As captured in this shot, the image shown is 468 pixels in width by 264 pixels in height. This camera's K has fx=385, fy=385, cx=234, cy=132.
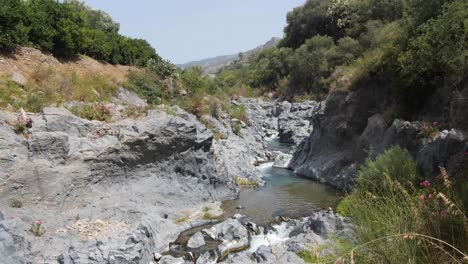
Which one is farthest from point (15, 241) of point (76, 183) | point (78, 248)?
point (76, 183)

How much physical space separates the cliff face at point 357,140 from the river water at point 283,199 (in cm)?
91

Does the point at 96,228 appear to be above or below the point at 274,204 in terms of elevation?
above

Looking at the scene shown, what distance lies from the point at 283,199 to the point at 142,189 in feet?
19.3

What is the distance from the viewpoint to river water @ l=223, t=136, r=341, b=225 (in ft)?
46.9

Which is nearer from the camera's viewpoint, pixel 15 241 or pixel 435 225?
pixel 435 225

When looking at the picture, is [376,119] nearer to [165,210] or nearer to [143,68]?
[165,210]

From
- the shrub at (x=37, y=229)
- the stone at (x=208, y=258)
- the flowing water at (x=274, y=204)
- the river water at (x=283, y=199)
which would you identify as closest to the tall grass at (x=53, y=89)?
the shrub at (x=37, y=229)

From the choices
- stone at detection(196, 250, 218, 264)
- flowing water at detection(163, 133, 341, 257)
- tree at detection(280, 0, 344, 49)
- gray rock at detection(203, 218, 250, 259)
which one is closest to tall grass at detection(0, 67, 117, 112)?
flowing water at detection(163, 133, 341, 257)

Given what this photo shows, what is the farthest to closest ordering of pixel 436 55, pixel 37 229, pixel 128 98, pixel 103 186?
1. pixel 128 98
2. pixel 436 55
3. pixel 103 186
4. pixel 37 229

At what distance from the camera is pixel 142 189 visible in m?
13.7

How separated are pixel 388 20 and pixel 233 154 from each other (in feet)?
88.6

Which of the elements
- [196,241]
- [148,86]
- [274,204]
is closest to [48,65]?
[148,86]

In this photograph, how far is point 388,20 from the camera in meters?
39.0

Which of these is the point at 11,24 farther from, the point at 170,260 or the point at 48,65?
the point at 170,260
